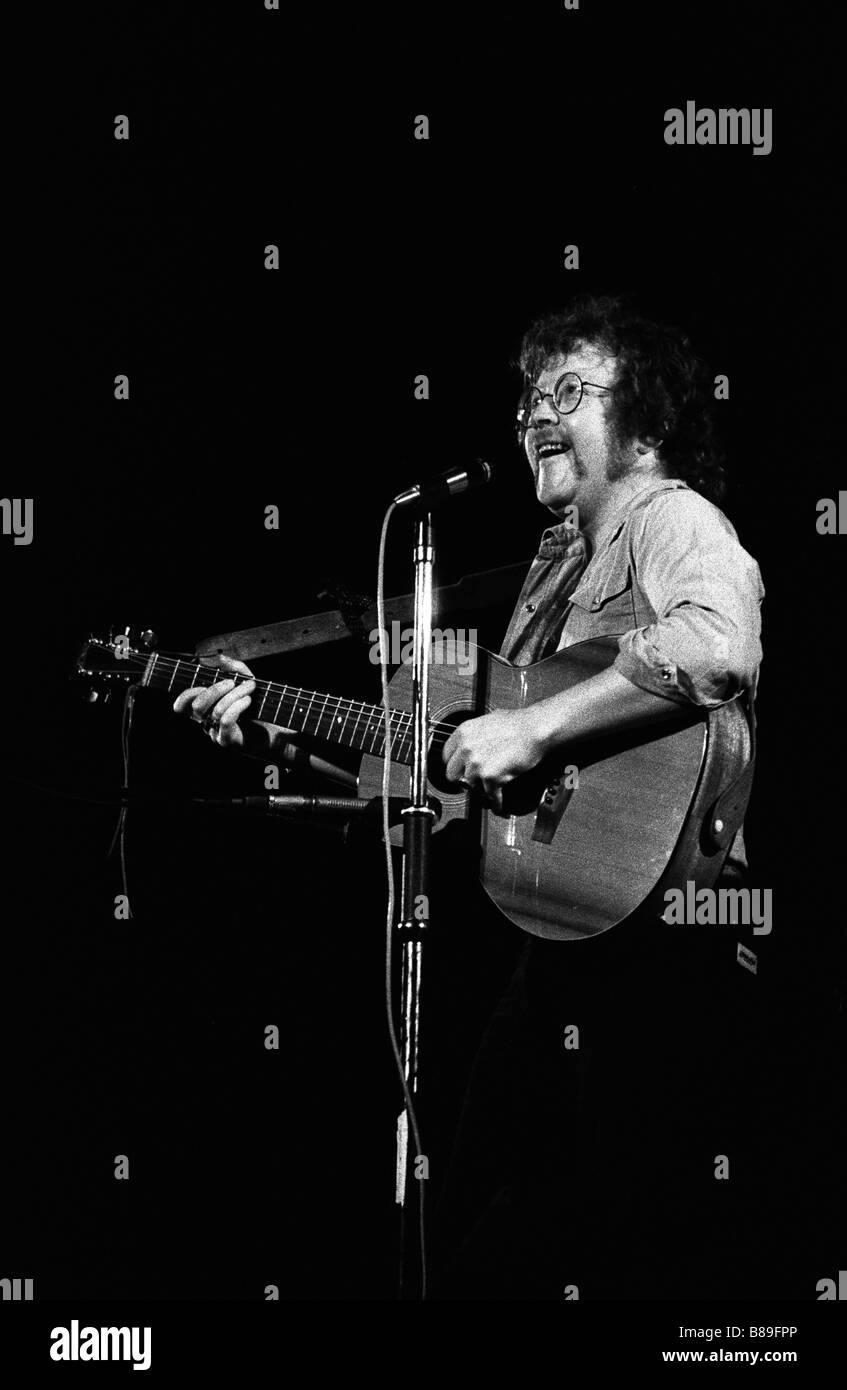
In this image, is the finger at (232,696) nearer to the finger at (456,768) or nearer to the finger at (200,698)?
the finger at (200,698)

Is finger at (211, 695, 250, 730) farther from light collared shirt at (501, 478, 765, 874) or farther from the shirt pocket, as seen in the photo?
the shirt pocket

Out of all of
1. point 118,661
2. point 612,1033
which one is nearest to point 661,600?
point 612,1033

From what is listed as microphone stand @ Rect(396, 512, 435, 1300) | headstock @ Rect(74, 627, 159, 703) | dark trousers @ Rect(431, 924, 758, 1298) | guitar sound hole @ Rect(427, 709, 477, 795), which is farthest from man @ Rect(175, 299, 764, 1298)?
headstock @ Rect(74, 627, 159, 703)

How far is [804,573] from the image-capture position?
10.3 ft

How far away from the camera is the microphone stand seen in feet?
6.45

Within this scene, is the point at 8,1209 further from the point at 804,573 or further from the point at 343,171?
the point at 343,171

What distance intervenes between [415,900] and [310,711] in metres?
1.09

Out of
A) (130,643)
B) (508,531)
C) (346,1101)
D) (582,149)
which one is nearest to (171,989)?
(346,1101)

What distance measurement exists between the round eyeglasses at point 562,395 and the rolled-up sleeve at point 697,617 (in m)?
0.48

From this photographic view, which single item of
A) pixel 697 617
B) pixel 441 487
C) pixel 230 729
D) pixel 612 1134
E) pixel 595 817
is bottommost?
pixel 612 1134

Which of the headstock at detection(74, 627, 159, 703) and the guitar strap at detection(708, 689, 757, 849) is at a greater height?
the headstock at detection(74, 627, 159, 703)

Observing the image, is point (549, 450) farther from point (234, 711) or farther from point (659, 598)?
point (234, 711)

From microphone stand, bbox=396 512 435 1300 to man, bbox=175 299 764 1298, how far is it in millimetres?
253

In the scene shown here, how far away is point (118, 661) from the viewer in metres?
3.17
